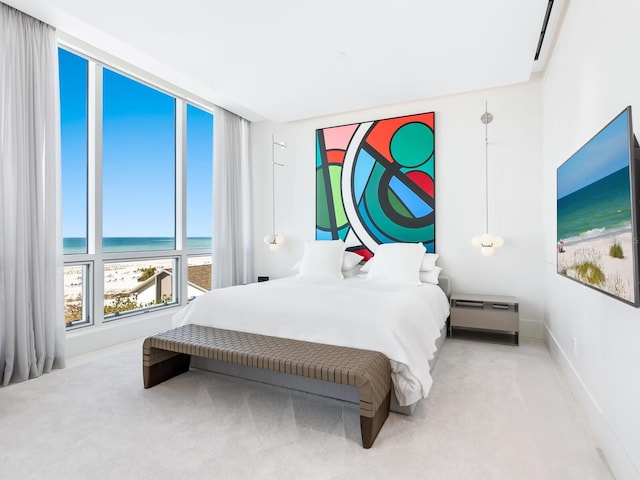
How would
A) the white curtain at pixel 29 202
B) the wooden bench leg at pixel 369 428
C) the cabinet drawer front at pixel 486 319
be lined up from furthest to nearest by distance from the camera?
the cabinet drawer front at pixel 486 319, the white curtain at pixel 29 202, the wooden bench leg at pixel 369 428

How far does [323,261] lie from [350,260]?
370mm

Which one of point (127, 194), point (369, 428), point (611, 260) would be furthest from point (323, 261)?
→ point (127, 194)

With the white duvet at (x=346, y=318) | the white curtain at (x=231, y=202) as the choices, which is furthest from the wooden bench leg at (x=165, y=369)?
the white curtain at (x=231, y=202)

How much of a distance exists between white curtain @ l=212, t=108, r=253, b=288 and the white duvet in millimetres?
1645

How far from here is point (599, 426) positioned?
1.77 m

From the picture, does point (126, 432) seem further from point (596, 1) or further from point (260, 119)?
point (260, 119)

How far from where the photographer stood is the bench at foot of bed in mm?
1756

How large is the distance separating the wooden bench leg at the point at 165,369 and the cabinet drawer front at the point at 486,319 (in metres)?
2.62

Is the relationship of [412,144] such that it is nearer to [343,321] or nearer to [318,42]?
[318,42]

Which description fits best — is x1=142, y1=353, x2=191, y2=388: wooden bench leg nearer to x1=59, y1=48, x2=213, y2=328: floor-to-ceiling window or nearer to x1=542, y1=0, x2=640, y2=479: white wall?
x1=59, y1=48, x2=213, y2=328: floor-to-ceiling window

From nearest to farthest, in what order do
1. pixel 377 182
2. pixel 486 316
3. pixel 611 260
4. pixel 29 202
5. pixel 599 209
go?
pixel 611 260
pixel 599 209
pixel 29 202
pixel 486 316
pixel 377 182

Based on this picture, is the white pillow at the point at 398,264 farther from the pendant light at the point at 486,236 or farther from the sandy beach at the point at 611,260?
the sandy beach at the point at 611,260

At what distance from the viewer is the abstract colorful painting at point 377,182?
163 inches

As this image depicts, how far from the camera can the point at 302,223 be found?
4902 millimetres
